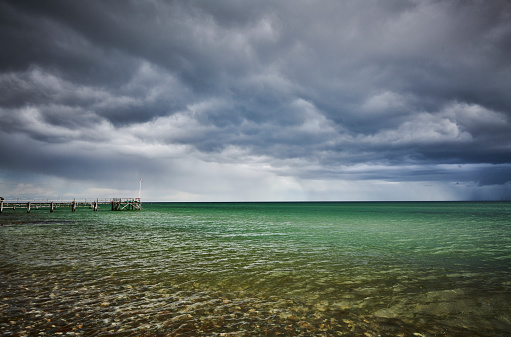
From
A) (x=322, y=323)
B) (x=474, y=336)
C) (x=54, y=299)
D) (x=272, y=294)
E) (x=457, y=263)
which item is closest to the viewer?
(x=474, y=336)

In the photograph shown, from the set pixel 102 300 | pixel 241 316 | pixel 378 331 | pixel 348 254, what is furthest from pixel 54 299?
pixel 348 254

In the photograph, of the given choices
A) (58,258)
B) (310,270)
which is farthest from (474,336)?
(58,258)

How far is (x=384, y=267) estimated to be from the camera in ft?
55.4

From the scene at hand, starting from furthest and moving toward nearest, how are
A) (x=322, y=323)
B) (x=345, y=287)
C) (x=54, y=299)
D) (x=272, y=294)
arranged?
1. (x=345, y=287)
2. (x=272, y=294)
3. (x=54, y=299)
4. (x=322, y=323)

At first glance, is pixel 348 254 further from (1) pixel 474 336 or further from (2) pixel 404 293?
(1) pixel 474 336

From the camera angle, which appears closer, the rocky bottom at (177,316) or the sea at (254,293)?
the rocky bottom at (177,316)

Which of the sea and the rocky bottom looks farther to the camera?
the sea

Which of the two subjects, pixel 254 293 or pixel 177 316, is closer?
pixel 177 316

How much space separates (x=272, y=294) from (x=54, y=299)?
8.37m

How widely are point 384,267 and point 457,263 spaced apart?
17.4 feet

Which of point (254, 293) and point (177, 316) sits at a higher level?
point (177, 316)

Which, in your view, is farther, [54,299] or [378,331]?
[54,299]

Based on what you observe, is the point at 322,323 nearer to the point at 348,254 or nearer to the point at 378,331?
the point at 378,331

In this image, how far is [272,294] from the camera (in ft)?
38.8
